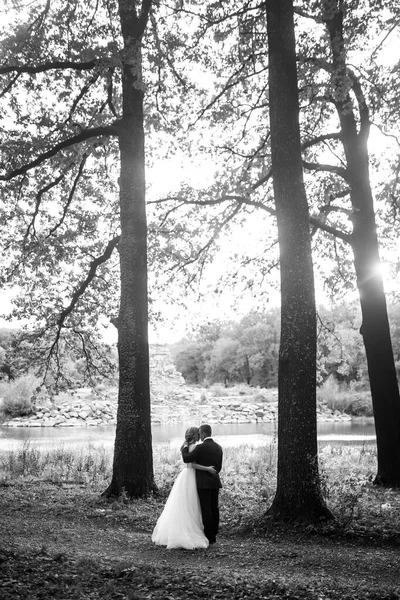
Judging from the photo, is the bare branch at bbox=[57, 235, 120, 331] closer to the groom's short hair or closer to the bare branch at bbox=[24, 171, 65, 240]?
the bare branch at bbox=[24, 171, 65, 240]

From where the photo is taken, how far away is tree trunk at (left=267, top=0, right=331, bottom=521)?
24.0 feet

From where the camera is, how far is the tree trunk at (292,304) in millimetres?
7316

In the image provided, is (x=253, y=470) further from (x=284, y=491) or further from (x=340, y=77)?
(x=340, y=77)

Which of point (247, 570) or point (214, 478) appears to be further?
point (214, 478)

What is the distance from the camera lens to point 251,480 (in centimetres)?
1211

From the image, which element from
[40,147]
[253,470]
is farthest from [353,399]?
[40,147]

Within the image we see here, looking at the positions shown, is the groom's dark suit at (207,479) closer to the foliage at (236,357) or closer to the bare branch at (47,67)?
the bare branch at (47,67)

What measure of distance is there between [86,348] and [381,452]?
26.0 ft

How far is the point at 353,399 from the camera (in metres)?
49.8

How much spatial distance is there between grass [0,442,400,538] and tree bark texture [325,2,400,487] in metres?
0.84

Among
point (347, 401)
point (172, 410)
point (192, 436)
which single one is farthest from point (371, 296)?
point (347, 401)

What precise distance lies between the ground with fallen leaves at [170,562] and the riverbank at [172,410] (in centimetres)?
2941

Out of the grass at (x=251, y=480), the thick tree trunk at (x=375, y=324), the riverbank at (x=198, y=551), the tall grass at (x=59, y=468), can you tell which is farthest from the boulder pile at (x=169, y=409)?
the riverbank at (x=198, y=551)

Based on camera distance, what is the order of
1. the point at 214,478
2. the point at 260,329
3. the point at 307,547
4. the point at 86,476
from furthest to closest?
the point at 260,329
the point at 86,476
the point at 214,478
the point at 307,547
